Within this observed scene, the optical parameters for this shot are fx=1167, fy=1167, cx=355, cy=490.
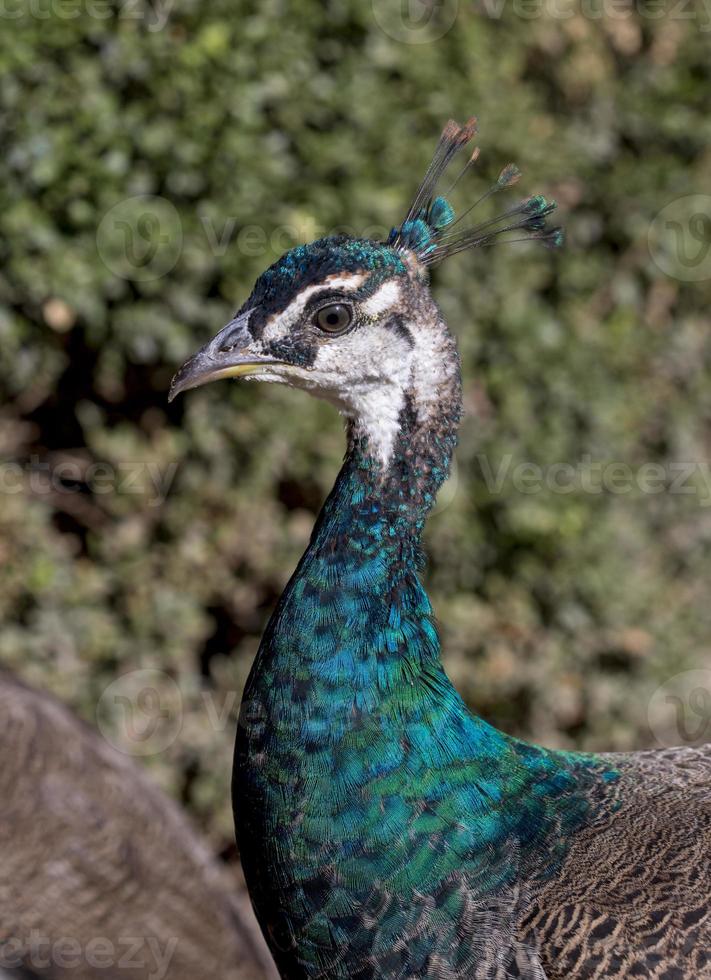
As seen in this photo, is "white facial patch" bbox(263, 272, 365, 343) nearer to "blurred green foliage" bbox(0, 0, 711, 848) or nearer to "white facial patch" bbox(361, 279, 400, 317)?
"white facial patch" bbox(361, 279, 400, 317)

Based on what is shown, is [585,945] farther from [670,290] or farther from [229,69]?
[670,290]

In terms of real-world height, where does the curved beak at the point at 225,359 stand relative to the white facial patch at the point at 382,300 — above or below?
below

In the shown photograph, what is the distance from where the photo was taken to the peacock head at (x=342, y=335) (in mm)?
1630

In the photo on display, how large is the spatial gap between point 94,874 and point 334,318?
1.49 m

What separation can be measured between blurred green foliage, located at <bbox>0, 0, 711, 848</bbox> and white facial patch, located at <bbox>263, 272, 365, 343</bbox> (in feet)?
4.78

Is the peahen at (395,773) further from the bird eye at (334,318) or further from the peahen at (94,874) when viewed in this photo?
the peahen at (94,874)

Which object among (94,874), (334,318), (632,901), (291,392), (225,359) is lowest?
(94,874)

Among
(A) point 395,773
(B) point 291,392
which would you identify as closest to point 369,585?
(A) point 395,773

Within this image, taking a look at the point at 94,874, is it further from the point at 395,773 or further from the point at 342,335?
the point at 342,335

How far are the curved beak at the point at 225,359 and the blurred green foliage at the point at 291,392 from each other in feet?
4.75

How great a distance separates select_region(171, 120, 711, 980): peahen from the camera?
1.49 meters

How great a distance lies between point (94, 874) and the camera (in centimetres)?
253

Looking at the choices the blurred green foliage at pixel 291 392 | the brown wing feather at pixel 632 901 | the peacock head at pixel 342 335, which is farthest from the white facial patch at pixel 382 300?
the blurred green foliage at pixel 291 392

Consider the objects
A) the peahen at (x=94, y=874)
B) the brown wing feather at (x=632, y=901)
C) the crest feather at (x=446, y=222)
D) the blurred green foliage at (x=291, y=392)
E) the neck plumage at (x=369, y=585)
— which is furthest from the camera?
the blurred green foliage at (x=291, y=392)
